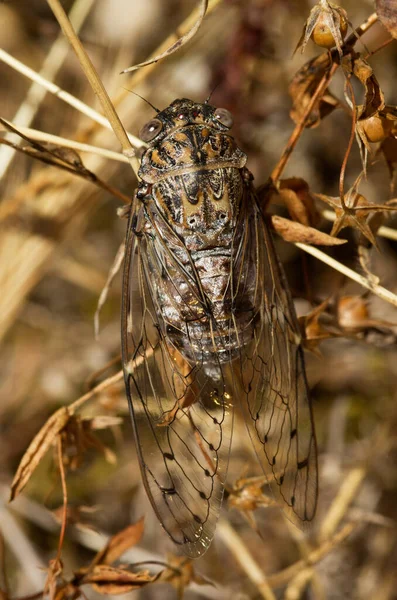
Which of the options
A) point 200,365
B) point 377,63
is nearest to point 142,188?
point 200,365

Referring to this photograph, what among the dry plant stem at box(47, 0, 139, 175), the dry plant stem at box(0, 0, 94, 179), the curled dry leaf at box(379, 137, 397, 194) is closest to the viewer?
the dry plant stem at box(47, 0, 139, 175)

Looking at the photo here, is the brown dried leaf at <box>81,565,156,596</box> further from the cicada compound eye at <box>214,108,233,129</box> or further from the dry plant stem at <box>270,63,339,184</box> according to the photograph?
the cicada compound eye at <box>214,108,233,129</box>

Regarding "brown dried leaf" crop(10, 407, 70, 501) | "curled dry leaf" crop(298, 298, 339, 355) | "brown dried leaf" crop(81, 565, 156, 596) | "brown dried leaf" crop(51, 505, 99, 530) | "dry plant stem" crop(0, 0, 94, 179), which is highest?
"dry plant stem" crop(0, 0, 94, 179)

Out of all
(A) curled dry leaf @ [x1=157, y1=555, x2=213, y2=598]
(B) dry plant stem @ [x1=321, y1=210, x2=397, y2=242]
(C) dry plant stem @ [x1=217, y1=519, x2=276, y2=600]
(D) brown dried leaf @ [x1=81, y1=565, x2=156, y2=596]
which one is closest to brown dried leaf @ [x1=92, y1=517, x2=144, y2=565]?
(D) brown dried leaf @ [x1=81, y1=565, x2=156, y2=596]

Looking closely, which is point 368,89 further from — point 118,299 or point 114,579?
point 118,299

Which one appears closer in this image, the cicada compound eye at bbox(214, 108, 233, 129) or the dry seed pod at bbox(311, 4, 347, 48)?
the dry seed pod at bbox(311, 4, 347, 48)

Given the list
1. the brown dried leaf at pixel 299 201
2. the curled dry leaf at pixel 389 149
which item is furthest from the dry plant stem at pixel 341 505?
the curled dry leaf at pixel 389 149

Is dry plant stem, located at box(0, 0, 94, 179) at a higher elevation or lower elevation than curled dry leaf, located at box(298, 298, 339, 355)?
higher
